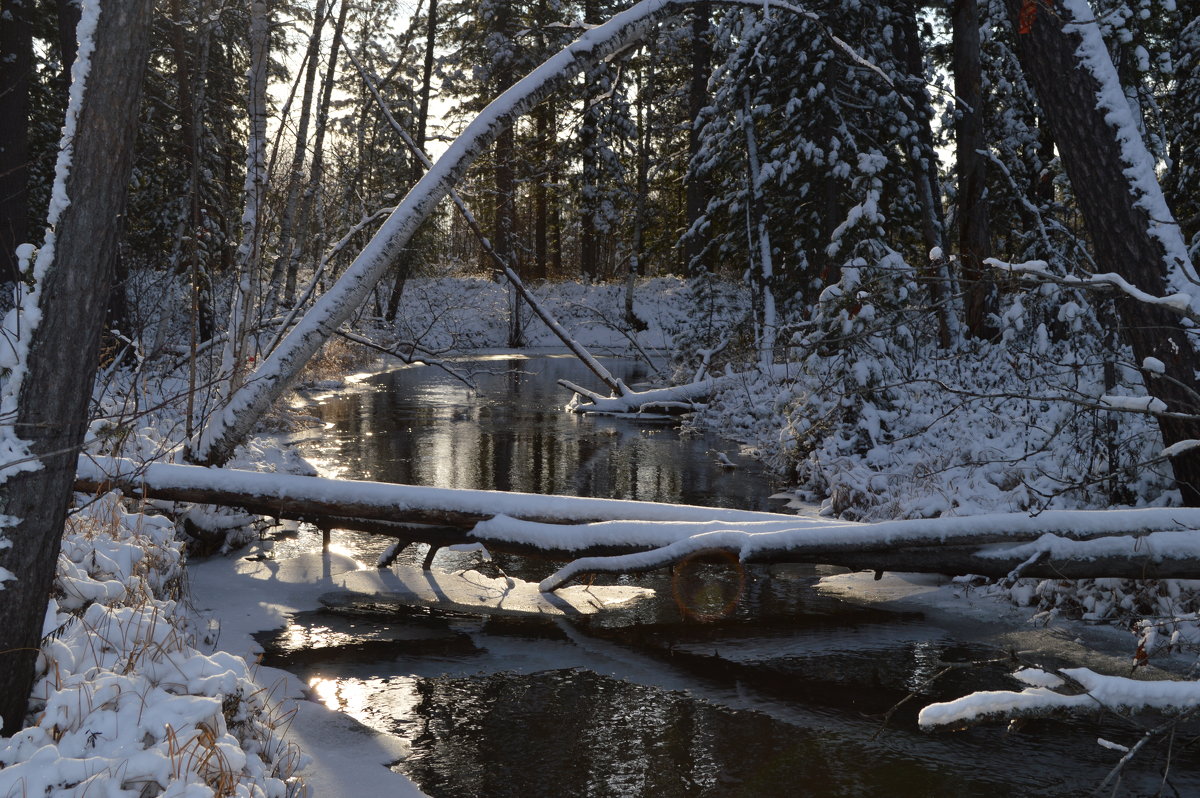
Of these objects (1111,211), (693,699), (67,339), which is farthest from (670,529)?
(67,339)

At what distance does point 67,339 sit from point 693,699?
356cm

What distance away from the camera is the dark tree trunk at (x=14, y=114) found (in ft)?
52.2

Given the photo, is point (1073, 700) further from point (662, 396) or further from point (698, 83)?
point (698, 83)

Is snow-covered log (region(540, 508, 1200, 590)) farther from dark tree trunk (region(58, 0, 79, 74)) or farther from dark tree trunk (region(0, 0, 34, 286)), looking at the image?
dark tree trunk (region(0, 0, 34, 286))

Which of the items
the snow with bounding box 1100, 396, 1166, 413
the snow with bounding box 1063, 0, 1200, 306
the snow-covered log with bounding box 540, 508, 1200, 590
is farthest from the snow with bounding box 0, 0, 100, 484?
the snow with bounding box 1063, 0, 1200, 306

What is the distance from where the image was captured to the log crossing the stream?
5.34 metres

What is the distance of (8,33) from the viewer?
17297 millimetres

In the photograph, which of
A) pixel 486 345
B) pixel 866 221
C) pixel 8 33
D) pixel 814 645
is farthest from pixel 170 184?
pixel 814 645

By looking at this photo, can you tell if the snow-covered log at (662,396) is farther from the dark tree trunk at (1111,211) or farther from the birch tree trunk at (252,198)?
the dark tree trunk at (1111,211)

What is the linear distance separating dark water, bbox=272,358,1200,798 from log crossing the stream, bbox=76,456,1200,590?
557mm

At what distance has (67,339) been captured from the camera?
3.31m

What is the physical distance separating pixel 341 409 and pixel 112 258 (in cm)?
1352

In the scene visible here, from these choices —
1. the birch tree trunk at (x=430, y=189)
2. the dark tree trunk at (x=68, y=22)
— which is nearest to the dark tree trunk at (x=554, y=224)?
the dark tree trunk at (x=68, y=22)

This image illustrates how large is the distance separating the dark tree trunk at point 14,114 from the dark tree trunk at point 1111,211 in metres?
15.3
